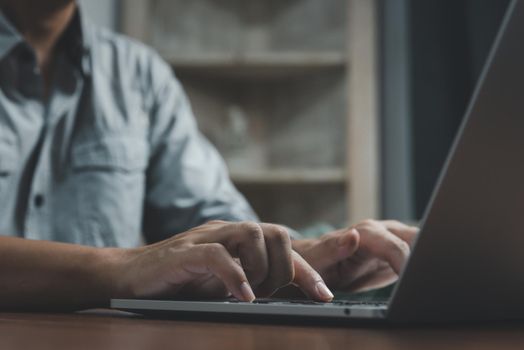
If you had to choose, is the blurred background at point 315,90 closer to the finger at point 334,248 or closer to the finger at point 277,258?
the finger at point 334,248

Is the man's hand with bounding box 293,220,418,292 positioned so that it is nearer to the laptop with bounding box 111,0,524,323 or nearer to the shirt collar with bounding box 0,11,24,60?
the laptop with bounding box 111,0,524,323

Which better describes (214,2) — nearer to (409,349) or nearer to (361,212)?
(361,212)

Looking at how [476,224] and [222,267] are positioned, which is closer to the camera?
[476,224]

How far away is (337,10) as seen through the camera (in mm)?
2551

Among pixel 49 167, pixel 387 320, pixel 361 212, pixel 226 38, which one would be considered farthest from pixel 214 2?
pixel 387 320

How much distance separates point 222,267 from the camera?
0.52m

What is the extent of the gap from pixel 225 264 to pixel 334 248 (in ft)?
0.79

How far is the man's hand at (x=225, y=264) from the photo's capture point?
1.77 ft

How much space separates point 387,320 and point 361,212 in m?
1.96

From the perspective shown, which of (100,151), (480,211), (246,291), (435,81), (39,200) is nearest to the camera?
(480,211)

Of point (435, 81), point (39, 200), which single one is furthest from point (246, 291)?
point (435, 81)

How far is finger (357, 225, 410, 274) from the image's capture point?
72cm

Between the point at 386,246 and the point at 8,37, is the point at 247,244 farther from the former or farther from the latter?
the point at 8,37

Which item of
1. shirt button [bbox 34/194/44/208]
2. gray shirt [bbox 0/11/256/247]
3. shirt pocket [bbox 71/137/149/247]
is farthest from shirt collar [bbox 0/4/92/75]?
shirt button [bbox 34/194/44/208]
